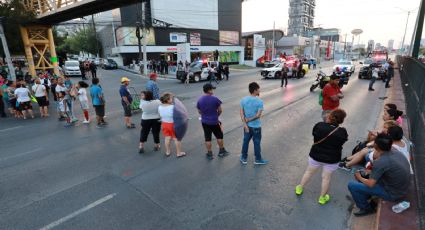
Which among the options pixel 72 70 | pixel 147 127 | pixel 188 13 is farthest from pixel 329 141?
pixel 188 13

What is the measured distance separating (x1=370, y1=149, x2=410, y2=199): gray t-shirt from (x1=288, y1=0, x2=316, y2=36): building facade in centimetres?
10487

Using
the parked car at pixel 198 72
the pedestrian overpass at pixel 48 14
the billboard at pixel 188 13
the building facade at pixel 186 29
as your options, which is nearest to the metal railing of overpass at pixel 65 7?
the pedestrian overpass at pixel 48 14

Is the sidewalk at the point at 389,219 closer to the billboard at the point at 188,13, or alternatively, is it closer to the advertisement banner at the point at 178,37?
the advertisement banner at the point at 178,37

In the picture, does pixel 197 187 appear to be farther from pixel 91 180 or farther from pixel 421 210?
pixel 421 210

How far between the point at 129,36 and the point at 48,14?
2149 cm

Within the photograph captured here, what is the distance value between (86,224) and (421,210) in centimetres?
474

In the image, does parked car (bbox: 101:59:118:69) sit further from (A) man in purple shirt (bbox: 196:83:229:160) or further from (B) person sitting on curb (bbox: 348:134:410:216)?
(B) person sitting on curb (bbox: 348:134:410:216)

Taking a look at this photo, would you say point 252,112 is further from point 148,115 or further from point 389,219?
point 389,219

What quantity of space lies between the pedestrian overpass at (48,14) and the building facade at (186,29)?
1751 centimetres

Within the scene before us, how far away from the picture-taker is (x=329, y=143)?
12.0 feet

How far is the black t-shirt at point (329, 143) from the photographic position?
3.61 metres

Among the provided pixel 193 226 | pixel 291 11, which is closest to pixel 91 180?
pixel 193 226

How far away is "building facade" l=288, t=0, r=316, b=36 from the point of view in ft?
328

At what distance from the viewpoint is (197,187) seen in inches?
179
